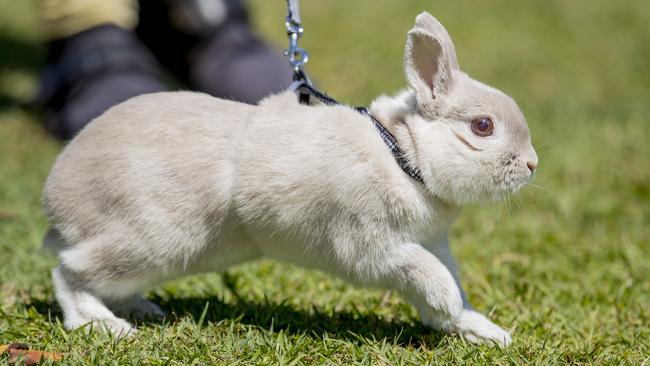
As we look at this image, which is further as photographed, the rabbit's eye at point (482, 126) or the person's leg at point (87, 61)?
the person's leg at point (87, 61)

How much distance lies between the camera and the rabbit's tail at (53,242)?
109 inches

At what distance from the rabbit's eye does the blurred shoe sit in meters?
2.81

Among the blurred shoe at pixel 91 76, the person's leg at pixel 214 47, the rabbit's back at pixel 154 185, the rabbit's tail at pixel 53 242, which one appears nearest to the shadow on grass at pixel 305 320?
the rabbit's back at pixel 154 185

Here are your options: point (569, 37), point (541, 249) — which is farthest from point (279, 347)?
point (569, 37)

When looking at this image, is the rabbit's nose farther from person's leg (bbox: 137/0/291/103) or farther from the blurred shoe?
the blurred shoe

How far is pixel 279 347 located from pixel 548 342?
0.92 meters

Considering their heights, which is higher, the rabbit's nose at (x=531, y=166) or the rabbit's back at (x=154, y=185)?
the rabbit's nose at (x=531, y=166)

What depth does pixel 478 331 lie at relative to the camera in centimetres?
265

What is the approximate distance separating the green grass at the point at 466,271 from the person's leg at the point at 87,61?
0.30m

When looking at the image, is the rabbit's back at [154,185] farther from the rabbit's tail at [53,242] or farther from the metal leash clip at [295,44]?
the metal leash clip at [295,44]

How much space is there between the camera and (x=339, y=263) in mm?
2535

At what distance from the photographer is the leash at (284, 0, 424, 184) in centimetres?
252

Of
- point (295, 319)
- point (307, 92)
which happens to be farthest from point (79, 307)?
point (307, 92)

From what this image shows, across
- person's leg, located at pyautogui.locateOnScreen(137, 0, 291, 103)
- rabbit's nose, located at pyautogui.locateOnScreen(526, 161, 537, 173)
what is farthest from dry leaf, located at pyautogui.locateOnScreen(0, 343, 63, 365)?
person's leg, located at pyautogui.locateOnScreen(137, 0, 291, 103)
